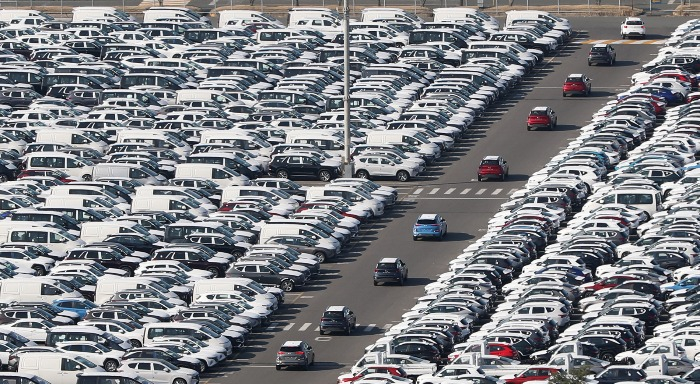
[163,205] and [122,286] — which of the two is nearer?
[122,286]

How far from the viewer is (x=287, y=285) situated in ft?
463

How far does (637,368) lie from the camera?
118 metres

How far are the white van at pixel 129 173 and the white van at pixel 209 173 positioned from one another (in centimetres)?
136

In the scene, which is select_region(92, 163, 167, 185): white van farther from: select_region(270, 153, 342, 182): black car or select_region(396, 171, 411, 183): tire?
select_region(396, 171, 411, 183): tire

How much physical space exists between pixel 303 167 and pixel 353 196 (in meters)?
8.69

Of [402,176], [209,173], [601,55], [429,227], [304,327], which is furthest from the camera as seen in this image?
[601,55]

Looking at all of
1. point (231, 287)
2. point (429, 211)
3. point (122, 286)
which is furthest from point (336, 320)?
point (429, 211)

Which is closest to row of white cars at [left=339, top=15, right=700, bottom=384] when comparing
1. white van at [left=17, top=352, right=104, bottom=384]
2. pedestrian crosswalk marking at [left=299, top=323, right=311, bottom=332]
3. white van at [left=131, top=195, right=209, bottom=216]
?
pedestrian crosswalk marking at [left=299, top=323, right=311, bottom=332]

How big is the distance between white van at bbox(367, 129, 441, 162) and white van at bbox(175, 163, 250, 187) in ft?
33.9

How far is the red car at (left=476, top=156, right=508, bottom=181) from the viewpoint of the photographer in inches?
6412

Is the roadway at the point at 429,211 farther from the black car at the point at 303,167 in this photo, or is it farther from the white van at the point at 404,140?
the black car at the point at 303,167

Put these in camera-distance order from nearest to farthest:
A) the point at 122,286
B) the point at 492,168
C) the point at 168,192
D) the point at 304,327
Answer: the point at 304,327 < the point at 122,286 < the point at 168,192 < the point at 492,168

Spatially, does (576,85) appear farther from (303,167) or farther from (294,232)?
(294,232)

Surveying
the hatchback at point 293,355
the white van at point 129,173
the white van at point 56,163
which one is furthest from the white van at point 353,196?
the hatchback at point 293,355
